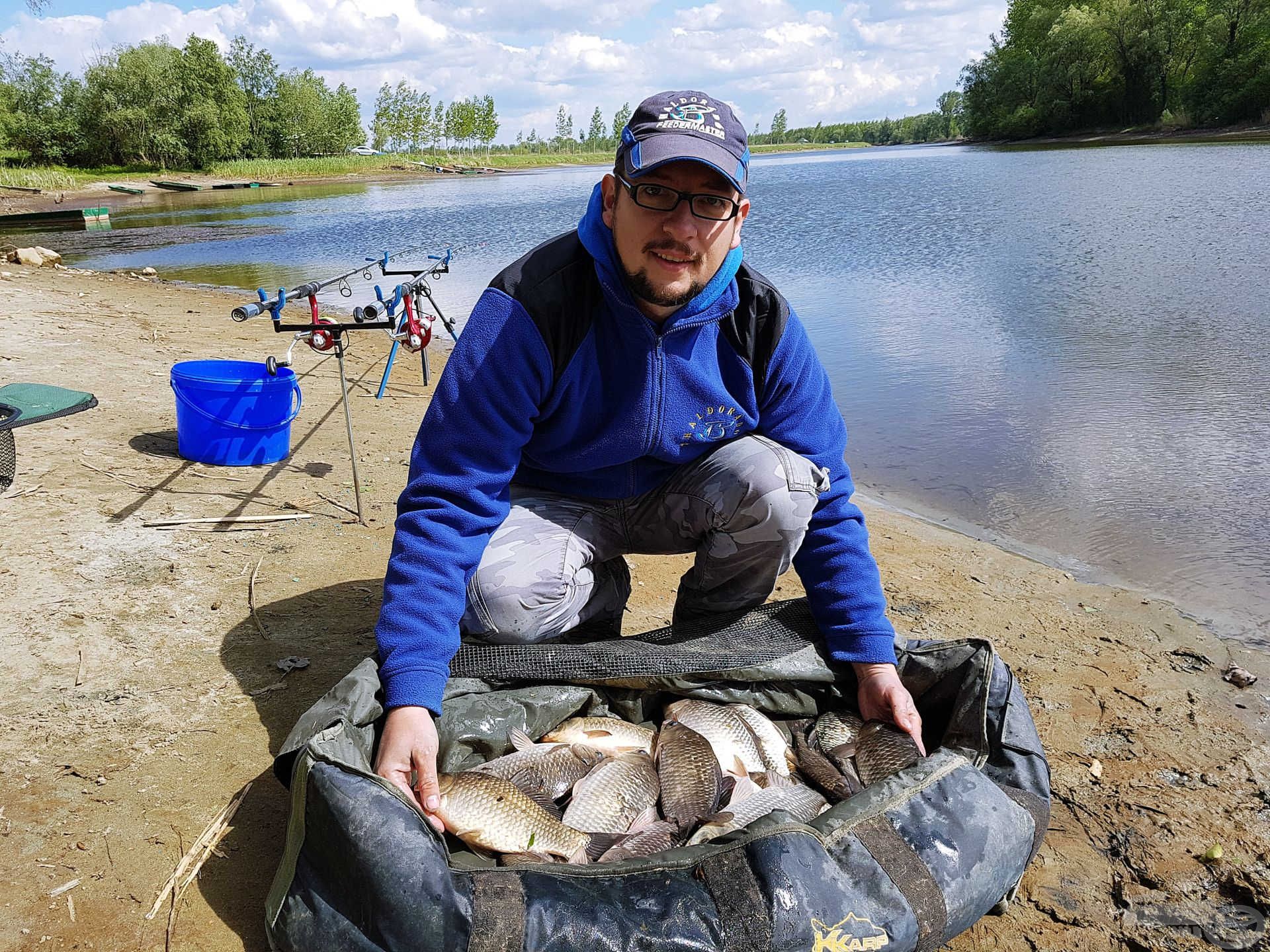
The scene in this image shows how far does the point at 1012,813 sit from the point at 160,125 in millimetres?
64965

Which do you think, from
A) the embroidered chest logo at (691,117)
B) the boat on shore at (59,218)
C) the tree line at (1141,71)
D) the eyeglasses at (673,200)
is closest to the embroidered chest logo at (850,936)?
the eyeglasses at (673,200)

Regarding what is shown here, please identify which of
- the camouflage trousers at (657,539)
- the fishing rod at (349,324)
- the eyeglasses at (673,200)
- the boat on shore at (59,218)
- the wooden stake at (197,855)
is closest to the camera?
the wooden stake at (197,855)

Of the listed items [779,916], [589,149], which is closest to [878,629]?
[779,916]

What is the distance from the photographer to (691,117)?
2180 mm

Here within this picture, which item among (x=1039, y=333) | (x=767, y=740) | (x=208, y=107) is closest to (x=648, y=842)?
(x=767, y=740)

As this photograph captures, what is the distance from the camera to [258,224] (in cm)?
2425

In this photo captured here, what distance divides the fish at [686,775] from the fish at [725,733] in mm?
42

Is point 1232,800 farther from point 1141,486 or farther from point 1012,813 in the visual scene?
point 1141,486

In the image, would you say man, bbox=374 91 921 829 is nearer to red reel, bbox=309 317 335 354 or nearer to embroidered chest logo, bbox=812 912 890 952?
embroidered chest logo, bbox=812 912 890 952

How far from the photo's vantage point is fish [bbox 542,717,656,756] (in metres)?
2.56

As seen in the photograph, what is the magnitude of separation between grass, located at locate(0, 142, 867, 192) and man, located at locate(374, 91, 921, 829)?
44022mm

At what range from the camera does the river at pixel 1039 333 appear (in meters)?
4.56

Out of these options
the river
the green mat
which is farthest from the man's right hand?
the river

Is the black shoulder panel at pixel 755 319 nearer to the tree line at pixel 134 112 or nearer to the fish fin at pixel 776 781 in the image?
the fish fin at pixel 776 781
